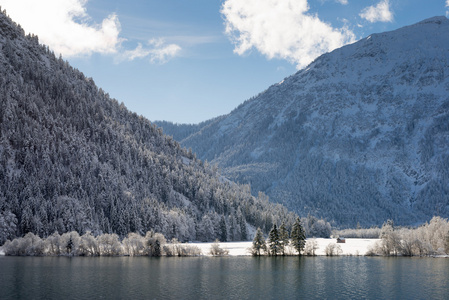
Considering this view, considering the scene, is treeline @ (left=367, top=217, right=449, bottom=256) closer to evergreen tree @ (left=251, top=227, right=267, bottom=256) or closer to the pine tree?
the pine tree

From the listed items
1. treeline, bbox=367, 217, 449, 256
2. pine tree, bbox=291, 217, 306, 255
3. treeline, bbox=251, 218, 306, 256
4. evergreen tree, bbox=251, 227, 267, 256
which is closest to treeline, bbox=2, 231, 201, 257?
evergreen tree, bbox=251, 227, 267, 256

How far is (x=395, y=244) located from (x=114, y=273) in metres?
102

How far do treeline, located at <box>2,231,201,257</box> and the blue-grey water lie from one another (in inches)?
1039

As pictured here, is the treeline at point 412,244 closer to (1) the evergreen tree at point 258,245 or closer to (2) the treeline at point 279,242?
(2) the treeline at point 279,242

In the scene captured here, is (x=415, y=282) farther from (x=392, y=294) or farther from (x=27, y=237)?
(x=27, y=237)

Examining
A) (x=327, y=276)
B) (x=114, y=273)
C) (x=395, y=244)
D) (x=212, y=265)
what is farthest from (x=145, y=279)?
(x=395, y=244)

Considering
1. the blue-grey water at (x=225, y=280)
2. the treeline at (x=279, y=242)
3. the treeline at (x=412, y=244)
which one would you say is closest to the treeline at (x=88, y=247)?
the treeline at (x=279, y=242)

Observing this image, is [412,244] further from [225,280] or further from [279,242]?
[225,280]

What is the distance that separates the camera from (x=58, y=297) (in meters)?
76.5

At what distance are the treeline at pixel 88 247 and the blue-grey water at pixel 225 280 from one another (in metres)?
26.4

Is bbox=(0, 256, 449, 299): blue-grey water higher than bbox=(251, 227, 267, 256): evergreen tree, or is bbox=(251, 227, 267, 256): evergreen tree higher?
bbox=(251, 227, 267, 256): evergreen tree

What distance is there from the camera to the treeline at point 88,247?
154 meters

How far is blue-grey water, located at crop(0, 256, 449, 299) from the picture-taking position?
82.5 m

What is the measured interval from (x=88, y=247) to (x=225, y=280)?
76.3 meters
